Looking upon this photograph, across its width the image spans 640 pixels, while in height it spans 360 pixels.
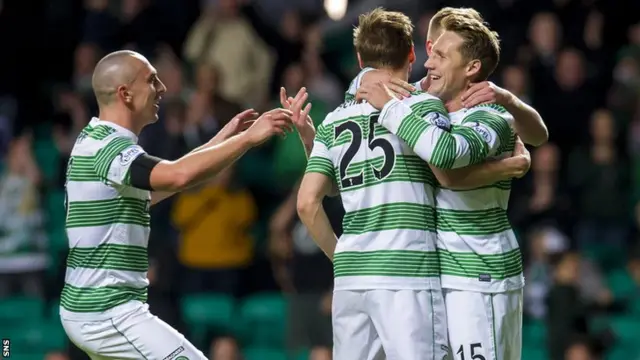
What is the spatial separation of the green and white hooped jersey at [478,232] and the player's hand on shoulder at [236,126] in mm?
1128

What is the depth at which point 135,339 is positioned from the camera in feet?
19.4

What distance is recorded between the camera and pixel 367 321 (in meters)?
5.89

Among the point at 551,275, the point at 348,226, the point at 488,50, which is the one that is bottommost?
the point at 551,275

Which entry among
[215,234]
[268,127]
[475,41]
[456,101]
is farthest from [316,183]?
[215,234]

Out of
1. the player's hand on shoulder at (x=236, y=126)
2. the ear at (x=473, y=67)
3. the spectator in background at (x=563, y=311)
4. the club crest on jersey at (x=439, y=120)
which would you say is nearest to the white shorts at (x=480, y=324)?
the club crest on jersey at (x=439, y=120)

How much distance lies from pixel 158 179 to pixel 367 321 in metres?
1.09

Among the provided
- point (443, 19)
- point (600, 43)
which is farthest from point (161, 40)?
point (443, 19)

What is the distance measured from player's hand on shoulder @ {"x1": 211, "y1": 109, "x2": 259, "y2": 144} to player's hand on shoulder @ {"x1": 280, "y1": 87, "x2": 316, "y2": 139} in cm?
35

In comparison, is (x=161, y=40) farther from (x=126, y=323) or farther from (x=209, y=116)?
(x=126, y=323)

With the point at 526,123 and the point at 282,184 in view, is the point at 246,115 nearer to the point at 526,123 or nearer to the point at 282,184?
the point at 526,123

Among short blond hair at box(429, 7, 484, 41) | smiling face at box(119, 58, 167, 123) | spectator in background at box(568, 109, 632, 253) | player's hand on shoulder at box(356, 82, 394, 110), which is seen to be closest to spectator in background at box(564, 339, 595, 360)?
spectator in background at box(568, 109, 632, 253)

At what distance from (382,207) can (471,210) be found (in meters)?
0.39

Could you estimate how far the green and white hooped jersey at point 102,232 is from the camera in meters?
5.97

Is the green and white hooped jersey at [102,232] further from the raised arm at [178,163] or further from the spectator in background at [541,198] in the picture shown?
the spectator in background at [541,198]
